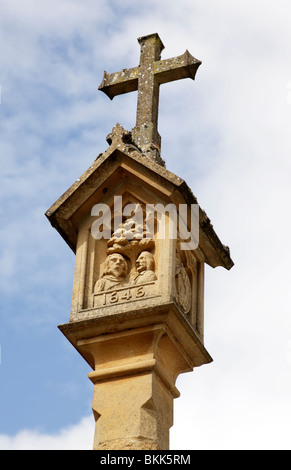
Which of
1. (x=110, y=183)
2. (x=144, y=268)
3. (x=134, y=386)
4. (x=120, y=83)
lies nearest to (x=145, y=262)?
(x=144, y=268)

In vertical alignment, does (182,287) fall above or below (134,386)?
above

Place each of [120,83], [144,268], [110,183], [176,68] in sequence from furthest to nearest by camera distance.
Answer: [120,83] < [176,68] < [110,183] < [144,268]

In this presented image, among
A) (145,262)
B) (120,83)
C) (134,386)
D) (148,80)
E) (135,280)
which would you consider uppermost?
(120,83)

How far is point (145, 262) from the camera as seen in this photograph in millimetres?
7797

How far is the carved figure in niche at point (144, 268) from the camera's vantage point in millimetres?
7688

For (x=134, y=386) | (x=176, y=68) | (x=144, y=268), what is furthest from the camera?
(x=176, y=68)

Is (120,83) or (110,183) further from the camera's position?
(120,83)

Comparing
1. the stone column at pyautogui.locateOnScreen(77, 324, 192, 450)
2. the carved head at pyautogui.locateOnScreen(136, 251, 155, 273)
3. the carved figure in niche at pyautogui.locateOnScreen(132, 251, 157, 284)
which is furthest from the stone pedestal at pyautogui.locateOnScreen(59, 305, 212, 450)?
the carved head at pyautogui.locateOnScreen(136, 251, 155, 273)

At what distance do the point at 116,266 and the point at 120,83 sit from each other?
205 centimetres

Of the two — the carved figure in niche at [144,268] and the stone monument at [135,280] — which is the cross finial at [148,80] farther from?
the carved figure in niche at [144,268]

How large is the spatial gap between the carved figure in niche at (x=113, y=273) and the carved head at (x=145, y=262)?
0.11 m

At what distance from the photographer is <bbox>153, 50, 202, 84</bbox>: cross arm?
29.9 ft

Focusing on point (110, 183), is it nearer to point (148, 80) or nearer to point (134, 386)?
point (148, 80)

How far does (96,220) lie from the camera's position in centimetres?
818
